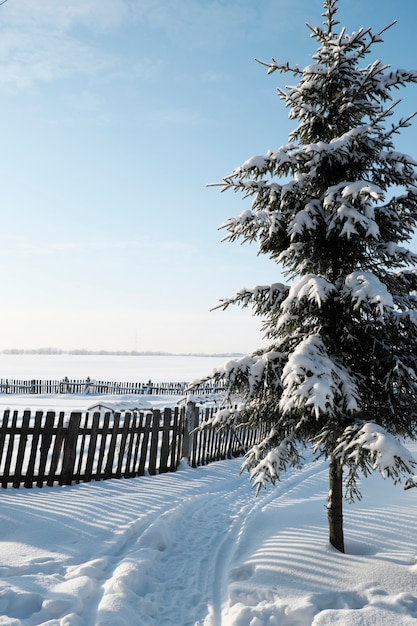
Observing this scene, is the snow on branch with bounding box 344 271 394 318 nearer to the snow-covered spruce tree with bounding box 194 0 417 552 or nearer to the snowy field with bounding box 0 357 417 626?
the snow-covered spruce tree with bounding box 194 0 417 552

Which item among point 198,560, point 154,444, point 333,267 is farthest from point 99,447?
point 333,267

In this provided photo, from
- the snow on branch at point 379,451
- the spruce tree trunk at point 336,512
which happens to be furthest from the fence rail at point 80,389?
the snow on branch at point 379,451

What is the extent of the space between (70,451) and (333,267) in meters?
5.57

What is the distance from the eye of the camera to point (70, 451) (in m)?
7.74

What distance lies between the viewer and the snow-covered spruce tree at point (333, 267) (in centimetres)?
438

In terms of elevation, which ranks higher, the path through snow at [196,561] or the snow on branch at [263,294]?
the snow on branch at [263,294]

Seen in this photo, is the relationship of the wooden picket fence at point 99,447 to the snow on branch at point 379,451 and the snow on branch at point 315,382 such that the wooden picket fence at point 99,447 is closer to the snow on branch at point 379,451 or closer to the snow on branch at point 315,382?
the snow on branch at point 315,382

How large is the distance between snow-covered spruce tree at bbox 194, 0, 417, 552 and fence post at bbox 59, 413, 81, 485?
3.94 m

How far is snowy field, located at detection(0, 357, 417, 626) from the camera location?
3.53 m

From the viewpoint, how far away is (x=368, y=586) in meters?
3.93

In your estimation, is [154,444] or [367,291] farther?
[154,444]

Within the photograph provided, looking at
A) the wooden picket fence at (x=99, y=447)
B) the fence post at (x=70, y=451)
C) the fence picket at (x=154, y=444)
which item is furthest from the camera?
the fence picket at (x=154, y=444)

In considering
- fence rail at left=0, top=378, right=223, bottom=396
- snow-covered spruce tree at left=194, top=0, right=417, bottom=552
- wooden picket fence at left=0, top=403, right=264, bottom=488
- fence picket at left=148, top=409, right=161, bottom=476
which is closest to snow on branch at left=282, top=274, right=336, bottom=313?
snow-covered spruce tree at left=194, top=0, right=417, bottom=552

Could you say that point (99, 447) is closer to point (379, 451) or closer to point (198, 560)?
point (198, 560)
